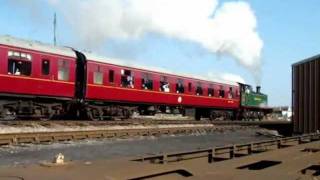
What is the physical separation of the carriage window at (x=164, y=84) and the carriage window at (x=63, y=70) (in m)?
9.03

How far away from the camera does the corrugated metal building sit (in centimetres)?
2759

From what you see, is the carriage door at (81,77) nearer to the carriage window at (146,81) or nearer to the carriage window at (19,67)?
the carriage window at (19,67)

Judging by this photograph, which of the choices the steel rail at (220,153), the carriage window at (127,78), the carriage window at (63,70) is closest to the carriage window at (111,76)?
the carriage window at (127,78)

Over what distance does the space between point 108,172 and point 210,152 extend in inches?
165

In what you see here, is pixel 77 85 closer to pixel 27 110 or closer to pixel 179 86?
pixel 27 110

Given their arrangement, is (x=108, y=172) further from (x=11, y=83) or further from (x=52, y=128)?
(x=11, y=83)

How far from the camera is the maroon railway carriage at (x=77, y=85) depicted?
2402cm

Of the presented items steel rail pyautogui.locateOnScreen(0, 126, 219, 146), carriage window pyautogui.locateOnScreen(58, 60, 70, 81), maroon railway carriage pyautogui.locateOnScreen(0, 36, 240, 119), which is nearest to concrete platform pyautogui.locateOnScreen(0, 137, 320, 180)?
steel rail pyautogui.locateOnScreen(0, 126, 219, 146)

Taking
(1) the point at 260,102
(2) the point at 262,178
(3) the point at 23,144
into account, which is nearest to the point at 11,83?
(3) the point at 23,144

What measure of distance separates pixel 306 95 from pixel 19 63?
15109 mm

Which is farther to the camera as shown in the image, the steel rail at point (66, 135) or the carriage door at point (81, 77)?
the carriage door at point (81, 77)

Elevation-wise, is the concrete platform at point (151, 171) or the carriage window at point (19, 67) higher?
the carriage window at point (19, 67)

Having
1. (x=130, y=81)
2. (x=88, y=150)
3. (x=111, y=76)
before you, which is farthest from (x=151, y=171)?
(x=130, y=81)

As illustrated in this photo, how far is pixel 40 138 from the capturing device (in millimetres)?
18219
